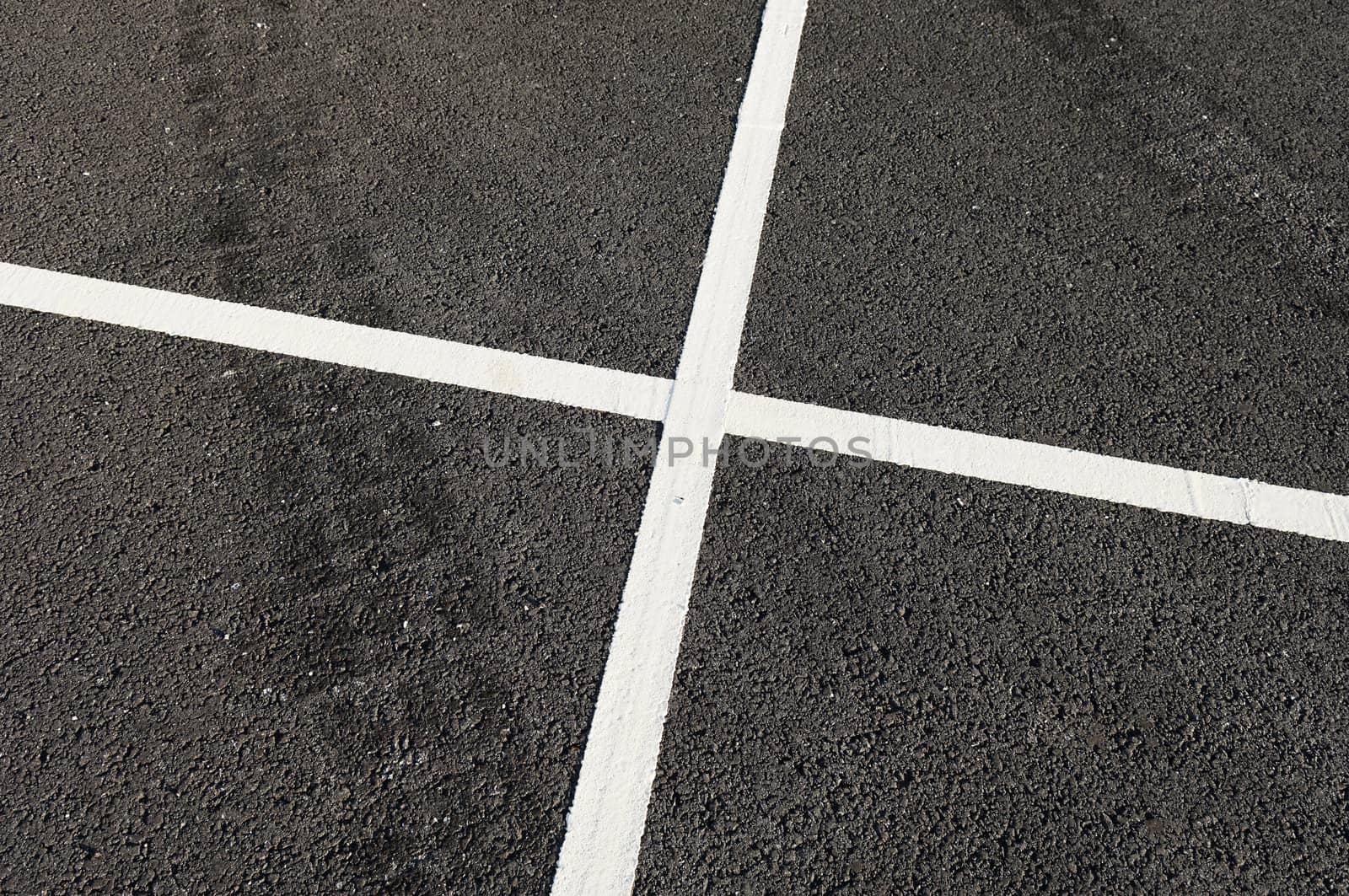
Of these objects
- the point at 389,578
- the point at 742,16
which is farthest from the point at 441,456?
the point at 742,16

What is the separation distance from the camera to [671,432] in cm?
360

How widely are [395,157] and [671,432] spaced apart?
1735 mm

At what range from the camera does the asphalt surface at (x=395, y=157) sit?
13.0 ft

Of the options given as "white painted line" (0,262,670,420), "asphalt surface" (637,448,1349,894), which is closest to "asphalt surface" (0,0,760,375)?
"white painted line" (0,262,670,420)

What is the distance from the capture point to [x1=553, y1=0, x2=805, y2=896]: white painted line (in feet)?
9.16

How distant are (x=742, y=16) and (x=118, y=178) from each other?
2730mm

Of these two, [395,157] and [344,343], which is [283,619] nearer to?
[344,343]

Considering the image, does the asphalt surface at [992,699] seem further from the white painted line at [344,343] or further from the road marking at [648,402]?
the white painted line at [344,343]

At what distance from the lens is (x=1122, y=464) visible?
11.8 ft

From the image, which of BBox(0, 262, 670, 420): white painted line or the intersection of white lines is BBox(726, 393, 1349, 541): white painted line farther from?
BBox(0, 262, 670, 420): white painted line

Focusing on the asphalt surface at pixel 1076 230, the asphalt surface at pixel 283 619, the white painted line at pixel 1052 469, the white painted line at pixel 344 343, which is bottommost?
the asphalt surface at pixel 283 619

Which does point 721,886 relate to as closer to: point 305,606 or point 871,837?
point 871,837

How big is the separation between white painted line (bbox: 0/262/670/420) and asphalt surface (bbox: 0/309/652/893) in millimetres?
61

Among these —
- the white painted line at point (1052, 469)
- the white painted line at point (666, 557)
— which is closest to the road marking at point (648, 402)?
the white painted line at point (1052, 469)
